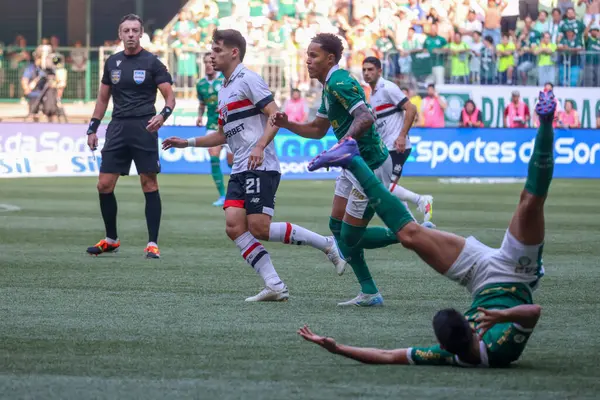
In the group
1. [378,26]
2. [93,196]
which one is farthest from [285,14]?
[93,196]

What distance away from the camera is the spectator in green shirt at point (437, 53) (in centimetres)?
2967

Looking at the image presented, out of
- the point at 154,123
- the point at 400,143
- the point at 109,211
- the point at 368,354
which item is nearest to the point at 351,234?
the point at 368,354

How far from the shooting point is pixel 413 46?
30.8 m

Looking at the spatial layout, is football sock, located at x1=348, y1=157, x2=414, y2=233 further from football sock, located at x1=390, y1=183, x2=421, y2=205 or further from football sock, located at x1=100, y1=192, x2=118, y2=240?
football sock, located at x1=390, y1=183, x2=421, y2=205

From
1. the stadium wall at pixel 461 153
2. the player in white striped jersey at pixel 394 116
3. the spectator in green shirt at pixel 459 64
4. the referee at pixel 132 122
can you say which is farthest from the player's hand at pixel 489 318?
the spectator in green shirt at pixel 459 64

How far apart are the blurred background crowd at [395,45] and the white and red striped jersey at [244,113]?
20223 mm

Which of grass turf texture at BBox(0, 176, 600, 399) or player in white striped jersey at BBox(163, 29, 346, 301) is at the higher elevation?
player in white striped jersey at BBox(163, 29, 346, 301)

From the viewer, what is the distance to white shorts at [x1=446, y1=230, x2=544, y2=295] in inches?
243

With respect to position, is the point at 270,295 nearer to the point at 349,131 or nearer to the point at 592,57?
the point at 349,131

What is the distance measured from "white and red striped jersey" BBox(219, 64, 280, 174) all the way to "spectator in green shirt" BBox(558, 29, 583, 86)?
21.7m

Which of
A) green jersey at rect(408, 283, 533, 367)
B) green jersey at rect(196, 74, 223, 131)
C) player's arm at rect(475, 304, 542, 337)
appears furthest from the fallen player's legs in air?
green jersey at rect(196, 74, 223, 131)

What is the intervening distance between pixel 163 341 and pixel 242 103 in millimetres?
2753

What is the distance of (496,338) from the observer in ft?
19.6

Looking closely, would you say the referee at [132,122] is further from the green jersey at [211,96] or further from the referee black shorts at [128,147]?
the green jersey at [211,96]
